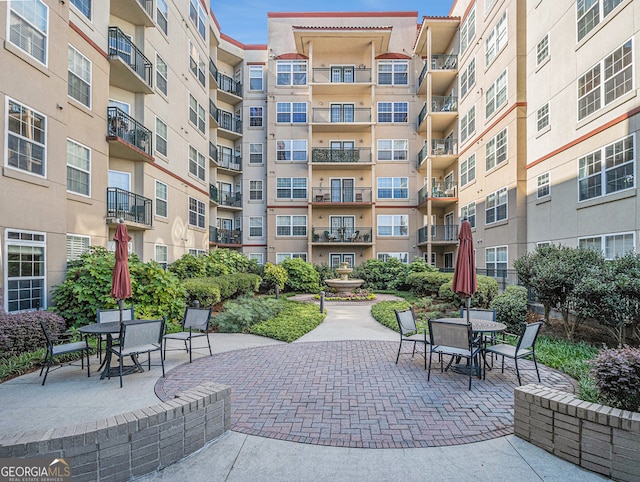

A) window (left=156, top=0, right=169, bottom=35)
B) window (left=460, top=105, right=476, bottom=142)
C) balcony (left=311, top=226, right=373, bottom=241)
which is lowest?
balcony (left=311, top=226, right=373, bottom=241)

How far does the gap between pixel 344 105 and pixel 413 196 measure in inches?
346

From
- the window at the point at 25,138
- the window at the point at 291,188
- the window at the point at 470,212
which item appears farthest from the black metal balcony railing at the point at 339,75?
the window at the point at 25,138

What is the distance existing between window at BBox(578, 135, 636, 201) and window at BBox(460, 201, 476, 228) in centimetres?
826

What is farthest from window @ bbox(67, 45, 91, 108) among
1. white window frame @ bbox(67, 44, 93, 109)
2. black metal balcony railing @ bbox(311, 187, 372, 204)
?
black metal balcony railing @ bbox(311, 187, 372, 204)

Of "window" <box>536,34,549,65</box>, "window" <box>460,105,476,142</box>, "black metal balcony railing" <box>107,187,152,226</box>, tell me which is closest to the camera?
"black metal balcony railing" <box>107,187,152,226</box>

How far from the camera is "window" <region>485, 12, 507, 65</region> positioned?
17.2m

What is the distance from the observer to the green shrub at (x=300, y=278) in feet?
72.8

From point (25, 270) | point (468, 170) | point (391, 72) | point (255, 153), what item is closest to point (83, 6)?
point (25, 270)

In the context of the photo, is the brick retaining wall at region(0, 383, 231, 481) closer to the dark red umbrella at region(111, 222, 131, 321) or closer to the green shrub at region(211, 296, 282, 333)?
the dark red umbrella at region(111, 222, 131, 321)

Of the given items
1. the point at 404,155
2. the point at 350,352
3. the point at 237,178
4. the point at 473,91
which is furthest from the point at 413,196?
the point at 350,352

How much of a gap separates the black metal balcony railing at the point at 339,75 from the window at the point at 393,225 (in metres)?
10.6

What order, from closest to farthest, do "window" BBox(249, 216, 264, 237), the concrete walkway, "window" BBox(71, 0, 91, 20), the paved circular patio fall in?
the concrete walkway
the paved circular patio
"window" BBox(71, 0, 91, 20)
"window" BBox(249, 216, 264, 237)

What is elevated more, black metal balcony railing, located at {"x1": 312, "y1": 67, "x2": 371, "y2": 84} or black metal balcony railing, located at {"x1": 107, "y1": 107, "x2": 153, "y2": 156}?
black metal balcony railing, located at {"x1": 312, "y1": 67, "x2": 371, "y2": 84}

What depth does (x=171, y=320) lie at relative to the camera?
10.9 meters
